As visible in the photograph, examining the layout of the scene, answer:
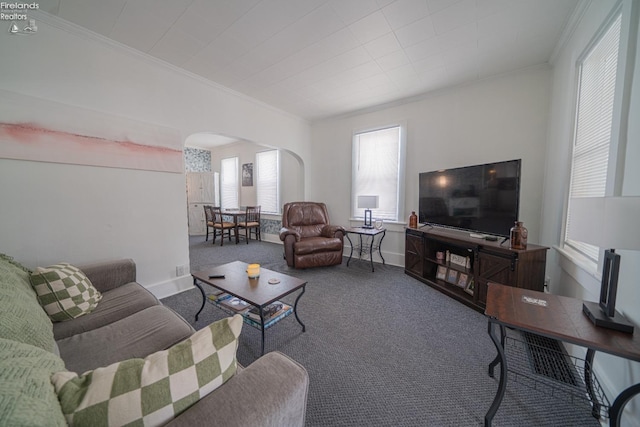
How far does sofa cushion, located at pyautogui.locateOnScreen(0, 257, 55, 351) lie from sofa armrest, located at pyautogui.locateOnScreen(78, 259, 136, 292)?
23.4 inches

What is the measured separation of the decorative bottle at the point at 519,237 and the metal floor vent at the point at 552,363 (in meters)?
0.80

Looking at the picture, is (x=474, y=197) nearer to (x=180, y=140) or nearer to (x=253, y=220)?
(x=180, y=140)

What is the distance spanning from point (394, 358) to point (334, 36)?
296cm

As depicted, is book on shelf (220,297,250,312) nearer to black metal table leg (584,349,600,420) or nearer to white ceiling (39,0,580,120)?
black metal table leg (584,349,600,420)

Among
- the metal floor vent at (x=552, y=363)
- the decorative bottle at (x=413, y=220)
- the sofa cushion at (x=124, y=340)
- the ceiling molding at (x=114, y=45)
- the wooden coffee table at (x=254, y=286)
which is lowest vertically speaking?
the metal floor vent at (x=552, y=363)

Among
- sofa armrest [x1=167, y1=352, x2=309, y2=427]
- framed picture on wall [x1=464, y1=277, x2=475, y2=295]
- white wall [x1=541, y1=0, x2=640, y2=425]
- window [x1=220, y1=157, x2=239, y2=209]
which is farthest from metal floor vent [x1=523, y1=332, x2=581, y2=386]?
window [x1=220, y1=157, x2=239, y2=209]

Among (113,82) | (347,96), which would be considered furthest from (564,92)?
(113,82)

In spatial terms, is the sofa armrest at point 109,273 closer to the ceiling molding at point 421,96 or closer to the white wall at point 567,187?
the white wall at point 567,187

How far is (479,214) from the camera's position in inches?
104

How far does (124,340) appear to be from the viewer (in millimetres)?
1301

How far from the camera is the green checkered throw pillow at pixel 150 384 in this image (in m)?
0.56

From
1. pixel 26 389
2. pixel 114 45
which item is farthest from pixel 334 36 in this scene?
pixel 26 389

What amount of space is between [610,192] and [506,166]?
106 cm

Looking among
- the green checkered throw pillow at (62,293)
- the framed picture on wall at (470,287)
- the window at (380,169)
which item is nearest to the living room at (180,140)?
the window at (380,169)
